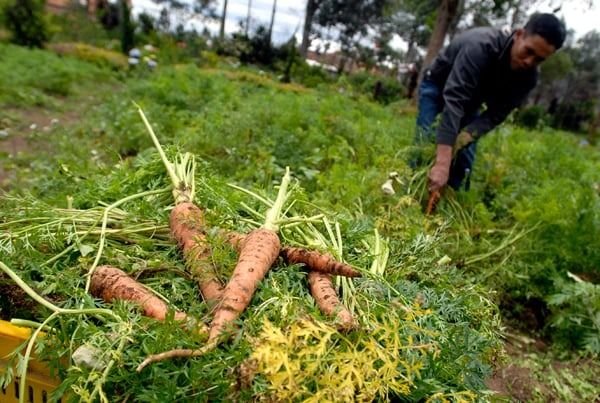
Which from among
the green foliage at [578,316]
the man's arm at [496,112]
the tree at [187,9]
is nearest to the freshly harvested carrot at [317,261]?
the green foliage at [578,316]

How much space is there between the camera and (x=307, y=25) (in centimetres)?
2450

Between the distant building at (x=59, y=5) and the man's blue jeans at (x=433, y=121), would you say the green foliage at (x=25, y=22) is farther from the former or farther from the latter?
the man's blue jeans at (x=433, y=121)

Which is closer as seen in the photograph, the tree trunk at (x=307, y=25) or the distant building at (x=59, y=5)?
the distant building at (x=59, y=5)

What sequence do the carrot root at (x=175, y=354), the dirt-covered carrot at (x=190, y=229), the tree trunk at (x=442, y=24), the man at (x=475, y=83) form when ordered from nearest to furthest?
the carrot root at (x=175, y=354) → the dirt-covered carrot at (x=190, y=229) → the man at (x=475, y=83) → the tree trunk at (x=442, y=24)

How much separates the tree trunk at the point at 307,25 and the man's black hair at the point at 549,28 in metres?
21.2

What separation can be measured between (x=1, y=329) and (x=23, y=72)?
314 inches

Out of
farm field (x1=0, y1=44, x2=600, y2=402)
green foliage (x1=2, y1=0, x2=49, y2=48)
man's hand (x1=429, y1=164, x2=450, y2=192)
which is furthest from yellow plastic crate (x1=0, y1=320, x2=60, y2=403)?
green foliage (x1=2, y1=0, x2=49, y2=48)

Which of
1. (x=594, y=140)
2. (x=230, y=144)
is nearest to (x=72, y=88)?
(x=230, y=144)

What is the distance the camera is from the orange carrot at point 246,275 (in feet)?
3.91

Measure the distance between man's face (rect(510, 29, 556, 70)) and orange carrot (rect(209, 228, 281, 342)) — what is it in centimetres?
230

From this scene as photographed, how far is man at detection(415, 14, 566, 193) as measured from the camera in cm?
296

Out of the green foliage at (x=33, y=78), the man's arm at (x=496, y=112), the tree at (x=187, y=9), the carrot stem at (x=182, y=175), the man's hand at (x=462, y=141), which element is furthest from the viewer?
the tree at (x=187, y=9)

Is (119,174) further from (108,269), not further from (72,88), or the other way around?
(72,88)

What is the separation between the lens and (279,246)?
150 centimetres
